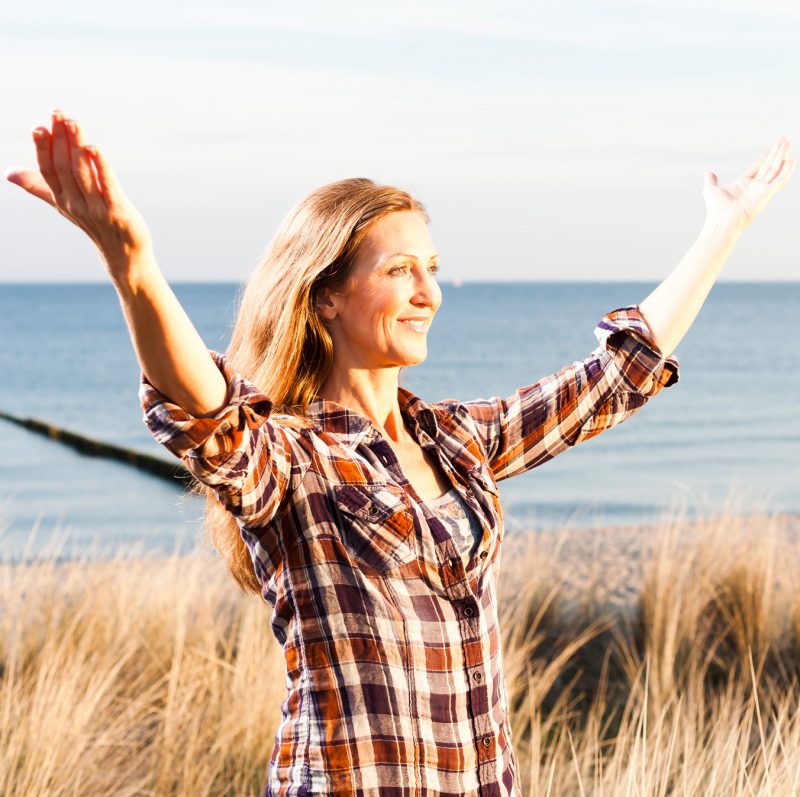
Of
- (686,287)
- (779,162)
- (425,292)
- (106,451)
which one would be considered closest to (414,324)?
(425,292)

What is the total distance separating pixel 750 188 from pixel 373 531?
1.29 metres

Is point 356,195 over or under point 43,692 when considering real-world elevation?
over

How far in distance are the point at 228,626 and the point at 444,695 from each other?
3.54 meters

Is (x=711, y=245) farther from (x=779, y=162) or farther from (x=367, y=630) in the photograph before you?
(x=367, y=630)

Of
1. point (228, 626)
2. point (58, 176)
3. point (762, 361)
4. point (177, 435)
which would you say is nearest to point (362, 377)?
point (177, 435)

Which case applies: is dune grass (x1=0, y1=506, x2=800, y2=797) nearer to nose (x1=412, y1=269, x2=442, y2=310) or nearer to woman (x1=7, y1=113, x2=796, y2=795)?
woman (x1=7, y1=113, x2=796, y2=795)

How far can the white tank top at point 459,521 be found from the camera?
6.94 feet

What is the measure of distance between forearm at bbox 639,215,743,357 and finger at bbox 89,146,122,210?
138 centimetres

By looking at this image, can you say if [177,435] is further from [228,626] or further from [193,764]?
[228,626]

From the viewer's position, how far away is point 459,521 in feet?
7.11

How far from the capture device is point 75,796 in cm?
379

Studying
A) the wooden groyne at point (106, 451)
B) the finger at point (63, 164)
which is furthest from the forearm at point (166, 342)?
the wooden groyne at point (106, 451)

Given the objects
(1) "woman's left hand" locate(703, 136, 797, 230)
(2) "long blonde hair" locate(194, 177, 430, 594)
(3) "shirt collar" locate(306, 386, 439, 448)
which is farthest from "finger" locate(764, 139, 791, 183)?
(3) "shirt collar" locate(306, 386, 439, 448)

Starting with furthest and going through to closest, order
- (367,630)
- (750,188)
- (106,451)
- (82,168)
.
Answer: (106,451)
(750,188)
(367,630)
(82,168)
